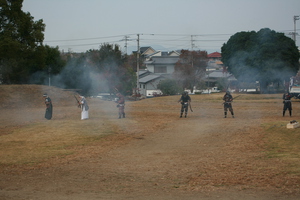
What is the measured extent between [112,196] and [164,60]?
226 feet

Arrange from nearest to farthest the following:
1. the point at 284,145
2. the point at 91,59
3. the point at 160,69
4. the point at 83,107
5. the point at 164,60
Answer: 1. the point at 284,145
2. the point at 83,107
3. the point at 91,59
4. the point at 160,69
5. the point at 164,60

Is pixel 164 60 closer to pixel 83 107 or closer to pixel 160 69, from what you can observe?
pixel 160 69

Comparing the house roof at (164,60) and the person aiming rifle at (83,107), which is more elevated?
the house roof at (164,60)

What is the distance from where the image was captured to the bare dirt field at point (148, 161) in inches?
349

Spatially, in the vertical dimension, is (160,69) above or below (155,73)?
above

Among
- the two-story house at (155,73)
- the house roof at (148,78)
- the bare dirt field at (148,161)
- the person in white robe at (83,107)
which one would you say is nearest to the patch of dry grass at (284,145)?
the bare dirt field at (148,161)

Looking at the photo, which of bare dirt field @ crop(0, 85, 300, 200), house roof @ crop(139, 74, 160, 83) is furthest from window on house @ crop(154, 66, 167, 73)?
bare dirt field @ crop(0, 85, 300, 200)

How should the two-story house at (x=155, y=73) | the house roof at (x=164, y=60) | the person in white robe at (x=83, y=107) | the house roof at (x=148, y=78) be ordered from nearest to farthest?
the person in white robe at (x=83, y=107) < the house roof at (x=148, y=78) < the two-story house at (x=155, y=73) < the house roof at (x=164, y=60)

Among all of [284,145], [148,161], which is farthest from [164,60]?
[148,161]

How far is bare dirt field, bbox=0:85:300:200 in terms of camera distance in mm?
8867

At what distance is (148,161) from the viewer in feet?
41.8

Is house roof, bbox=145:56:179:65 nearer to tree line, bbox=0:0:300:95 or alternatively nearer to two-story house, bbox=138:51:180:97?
two-story house, bbox=138:51:180:97

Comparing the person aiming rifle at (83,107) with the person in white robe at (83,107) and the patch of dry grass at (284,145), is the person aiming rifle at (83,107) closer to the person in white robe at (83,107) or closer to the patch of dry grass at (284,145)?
the person in white robe at (83,107)

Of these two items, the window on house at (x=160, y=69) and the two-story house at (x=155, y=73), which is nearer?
the two-story house at (x=155, y=73)
